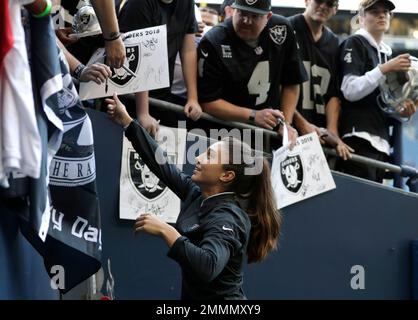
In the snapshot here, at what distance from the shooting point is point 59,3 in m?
4.90

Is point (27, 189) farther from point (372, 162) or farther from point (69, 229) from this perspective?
point (372, 162)

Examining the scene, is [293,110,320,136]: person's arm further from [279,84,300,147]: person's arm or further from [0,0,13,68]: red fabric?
[0,0,13,68]: red fabric

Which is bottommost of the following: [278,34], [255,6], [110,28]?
[110,28]

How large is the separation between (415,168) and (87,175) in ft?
12.1

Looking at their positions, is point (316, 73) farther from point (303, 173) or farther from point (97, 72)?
point (97, 72)

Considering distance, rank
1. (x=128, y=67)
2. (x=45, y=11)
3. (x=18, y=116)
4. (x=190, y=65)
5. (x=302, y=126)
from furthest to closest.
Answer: (x=302, y=126)
(x=190, y=65)
(x=128, y=67)
(x=45, y=11)
(x=18, y=116)

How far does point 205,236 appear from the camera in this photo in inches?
152

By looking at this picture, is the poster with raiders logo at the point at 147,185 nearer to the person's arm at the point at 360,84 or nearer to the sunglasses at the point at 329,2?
the person's arm at the point at 360,84

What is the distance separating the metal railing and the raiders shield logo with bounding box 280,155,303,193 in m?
0.21

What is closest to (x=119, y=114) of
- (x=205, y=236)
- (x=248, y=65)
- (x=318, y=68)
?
(x=205, y=236)

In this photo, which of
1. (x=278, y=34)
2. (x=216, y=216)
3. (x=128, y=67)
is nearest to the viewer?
(x=216, y=216)

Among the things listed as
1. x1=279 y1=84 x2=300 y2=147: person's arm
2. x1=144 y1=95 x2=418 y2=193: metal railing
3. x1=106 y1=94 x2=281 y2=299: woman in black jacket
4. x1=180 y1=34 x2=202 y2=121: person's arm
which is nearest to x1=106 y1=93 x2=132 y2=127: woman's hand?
x1=106 y1=94 x2=281 y2=299: woman in black jacket

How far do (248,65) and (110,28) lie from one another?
92.7 inches

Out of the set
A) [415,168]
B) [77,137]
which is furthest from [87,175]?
[415,168]
